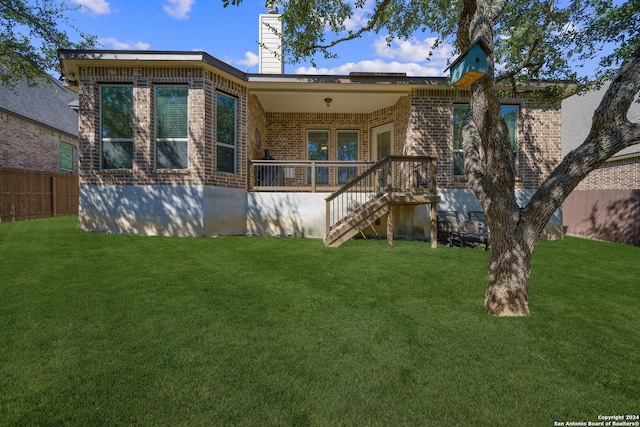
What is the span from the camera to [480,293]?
13.9ft

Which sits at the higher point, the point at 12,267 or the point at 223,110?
the point at 223,110

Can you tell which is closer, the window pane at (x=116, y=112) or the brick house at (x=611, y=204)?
the window pane at (x=116, y=112)

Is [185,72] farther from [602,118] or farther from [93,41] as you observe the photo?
[602,118]

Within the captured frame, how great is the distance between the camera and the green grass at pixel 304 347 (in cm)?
197

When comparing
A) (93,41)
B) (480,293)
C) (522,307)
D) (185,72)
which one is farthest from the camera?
(93,41)

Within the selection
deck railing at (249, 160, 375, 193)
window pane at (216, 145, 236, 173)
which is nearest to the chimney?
deck railing at (249, 160, 375, 193)

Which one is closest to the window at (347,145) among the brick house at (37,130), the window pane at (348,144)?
the window pane at (348,144)

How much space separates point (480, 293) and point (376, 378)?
267 cm

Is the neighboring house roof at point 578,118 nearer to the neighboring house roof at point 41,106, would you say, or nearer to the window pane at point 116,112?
the window pane at point 116,112

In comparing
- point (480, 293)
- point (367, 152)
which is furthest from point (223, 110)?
point (480, 293)

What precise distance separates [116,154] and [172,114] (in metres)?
1.92

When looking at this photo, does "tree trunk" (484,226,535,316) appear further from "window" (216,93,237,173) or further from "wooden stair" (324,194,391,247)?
"window" (216,93,237,173)

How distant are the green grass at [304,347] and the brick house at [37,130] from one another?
1270 cm

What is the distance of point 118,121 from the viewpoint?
8266mm
